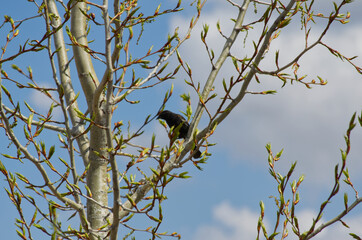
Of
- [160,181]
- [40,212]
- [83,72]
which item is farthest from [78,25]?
[160,181]

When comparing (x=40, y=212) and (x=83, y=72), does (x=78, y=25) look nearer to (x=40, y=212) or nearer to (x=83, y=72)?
(x=83, y=72)

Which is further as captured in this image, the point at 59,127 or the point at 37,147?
the point at 59,127

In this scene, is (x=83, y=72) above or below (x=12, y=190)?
above

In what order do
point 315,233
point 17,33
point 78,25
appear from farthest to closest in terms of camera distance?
point 78,25 < point 17,33 < point 315,233

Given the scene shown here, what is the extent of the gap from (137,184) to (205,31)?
1.60 meters

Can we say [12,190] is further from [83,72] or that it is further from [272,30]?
[272,30]

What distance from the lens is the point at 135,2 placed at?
4.23 metres

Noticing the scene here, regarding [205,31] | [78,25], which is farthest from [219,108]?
[78,25]

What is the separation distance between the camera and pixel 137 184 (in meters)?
4.30

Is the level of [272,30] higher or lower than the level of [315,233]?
higher

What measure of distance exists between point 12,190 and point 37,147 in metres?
0.66

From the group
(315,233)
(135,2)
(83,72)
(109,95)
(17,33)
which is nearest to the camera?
(315,233)

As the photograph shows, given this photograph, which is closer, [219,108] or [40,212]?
[219,108]

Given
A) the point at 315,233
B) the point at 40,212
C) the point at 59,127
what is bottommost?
the point at 315,233
